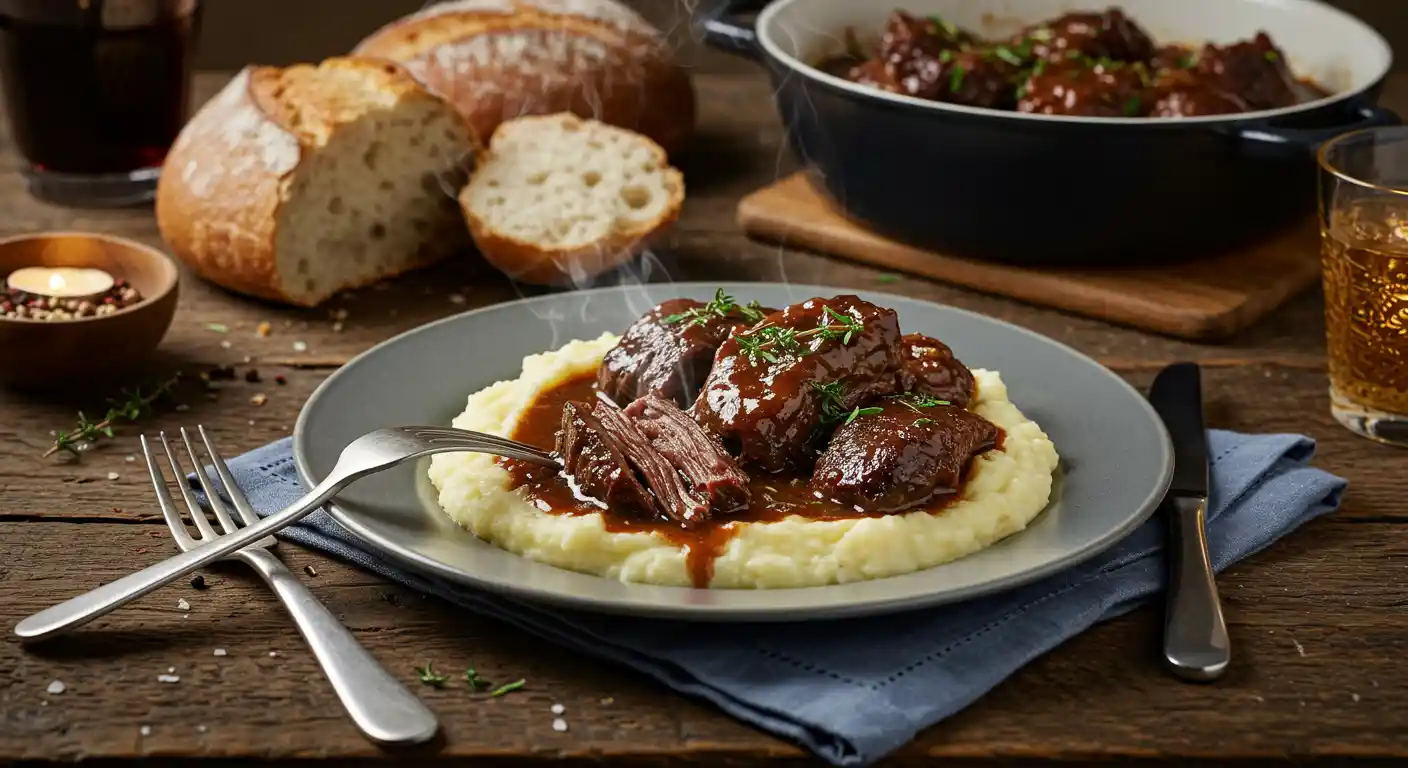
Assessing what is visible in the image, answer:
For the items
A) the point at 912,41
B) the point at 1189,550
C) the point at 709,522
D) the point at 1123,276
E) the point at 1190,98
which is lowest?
the point at 1123,276

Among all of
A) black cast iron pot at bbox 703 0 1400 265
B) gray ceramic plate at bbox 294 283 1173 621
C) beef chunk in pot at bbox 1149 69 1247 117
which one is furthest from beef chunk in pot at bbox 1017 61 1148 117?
gray ceramic plate at bbox 294 283 1173 621

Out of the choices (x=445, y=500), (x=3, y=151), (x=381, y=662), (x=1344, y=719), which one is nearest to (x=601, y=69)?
(x=3, y=151)

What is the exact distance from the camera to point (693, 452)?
8.99 ft

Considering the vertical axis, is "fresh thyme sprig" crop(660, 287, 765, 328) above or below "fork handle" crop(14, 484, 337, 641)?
above

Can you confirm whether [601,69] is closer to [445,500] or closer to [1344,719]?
[445,500]

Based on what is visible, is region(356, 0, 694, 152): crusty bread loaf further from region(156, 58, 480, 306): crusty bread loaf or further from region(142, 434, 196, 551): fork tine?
region(142, 434, 196, 551): fork tine

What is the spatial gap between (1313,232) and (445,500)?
129 inches

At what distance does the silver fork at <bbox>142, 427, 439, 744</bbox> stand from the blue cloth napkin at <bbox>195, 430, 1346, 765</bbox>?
147 millimetres

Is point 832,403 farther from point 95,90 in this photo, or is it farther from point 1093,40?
point 95,90

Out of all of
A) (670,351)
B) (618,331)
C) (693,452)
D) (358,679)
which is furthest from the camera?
(618,331)

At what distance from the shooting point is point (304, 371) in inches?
153

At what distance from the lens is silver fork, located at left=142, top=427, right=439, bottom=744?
7.48 ft

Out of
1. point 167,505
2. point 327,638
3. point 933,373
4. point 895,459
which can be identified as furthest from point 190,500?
point 933,373

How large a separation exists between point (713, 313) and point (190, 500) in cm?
113
